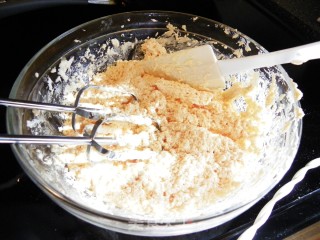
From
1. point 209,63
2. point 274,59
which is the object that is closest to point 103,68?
point 209,63

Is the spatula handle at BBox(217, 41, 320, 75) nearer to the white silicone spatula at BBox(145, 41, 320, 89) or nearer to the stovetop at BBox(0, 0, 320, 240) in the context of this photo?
the white silicone spatula at BBox(145, 41, 320, 89)

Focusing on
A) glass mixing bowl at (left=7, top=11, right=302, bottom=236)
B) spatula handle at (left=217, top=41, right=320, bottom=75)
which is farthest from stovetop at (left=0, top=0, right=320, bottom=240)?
spatula handle at (left=217, top=41, right=320, bottom=75)

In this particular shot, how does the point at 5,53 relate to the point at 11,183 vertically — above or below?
above

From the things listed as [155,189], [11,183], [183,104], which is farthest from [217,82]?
[11,183]

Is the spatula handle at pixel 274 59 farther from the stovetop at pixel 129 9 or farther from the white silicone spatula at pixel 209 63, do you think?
the stovetop at pixel 129 9

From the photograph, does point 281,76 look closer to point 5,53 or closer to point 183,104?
point 183,104

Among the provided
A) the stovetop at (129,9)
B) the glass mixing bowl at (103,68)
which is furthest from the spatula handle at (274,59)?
the stovetop at (129,9)
